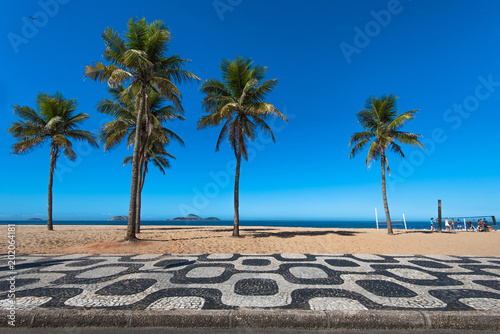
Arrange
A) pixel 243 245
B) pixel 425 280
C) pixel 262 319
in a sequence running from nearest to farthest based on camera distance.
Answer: pixel 262 319 → pixel 425 280 → pixel 243 245

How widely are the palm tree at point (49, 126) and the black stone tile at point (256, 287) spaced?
1969 centimetres

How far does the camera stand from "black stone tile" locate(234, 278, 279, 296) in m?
3.85

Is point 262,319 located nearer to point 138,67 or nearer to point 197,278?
point 197,278

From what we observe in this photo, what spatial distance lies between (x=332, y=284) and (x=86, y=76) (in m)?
13.9

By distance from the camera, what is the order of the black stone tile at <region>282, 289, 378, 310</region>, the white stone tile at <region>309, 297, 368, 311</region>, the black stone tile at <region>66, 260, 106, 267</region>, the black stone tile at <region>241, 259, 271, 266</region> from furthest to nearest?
the black stone tile at <region>241, 259, 271, 266</region> → the black stone tile at <region>66, 260, 106, 267</region> → the black stone tile at <region>282, 289, 378, 310</region> → the white stone tile at <region>309, 297, 368, 311</region>

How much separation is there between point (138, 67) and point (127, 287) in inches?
434

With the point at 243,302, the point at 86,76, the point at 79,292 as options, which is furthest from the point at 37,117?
the point at 243,302

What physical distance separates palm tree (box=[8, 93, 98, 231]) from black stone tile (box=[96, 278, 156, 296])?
1792 centimetres

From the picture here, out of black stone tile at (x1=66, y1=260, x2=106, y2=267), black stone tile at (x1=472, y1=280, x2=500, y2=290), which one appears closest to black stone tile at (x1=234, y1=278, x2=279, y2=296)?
black stone tile at (x1=472, y1=280, x2=500, y2=290)

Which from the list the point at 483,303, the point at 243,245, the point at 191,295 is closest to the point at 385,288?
the point at 483,303

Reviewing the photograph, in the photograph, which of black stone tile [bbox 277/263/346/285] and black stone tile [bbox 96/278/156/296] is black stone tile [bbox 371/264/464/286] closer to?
black stone tile [bbox 277/263/346/285]

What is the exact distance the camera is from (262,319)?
294cm

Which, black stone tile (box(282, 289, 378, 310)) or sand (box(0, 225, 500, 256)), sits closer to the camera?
black stone tile (box(282, 289, 378, 310))

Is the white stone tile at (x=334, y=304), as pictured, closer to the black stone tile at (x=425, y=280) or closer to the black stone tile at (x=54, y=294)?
the black stone tile at (x=425, y=280)
